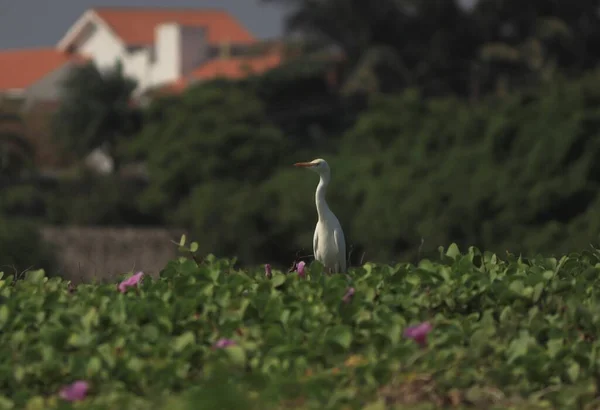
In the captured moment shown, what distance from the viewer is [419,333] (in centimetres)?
821

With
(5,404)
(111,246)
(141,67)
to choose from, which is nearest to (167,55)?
(141,67)

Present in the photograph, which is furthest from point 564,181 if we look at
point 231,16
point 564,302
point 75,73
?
point 231,16

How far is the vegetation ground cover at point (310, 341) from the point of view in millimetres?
7816

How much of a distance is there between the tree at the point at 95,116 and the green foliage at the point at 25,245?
72.3 feet

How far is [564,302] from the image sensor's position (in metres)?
9.22

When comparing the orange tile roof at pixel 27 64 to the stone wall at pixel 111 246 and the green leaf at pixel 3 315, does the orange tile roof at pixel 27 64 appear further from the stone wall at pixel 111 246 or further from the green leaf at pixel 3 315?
the green leaf at pixel 3 315

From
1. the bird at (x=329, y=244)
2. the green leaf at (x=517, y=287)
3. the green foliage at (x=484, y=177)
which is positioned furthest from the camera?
the green foliage at (x=484, y=177)

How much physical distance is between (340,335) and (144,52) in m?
96.2

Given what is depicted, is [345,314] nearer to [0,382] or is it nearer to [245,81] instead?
[0,382]

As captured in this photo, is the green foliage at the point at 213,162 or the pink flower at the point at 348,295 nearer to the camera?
the pink flower at the point at 348,295

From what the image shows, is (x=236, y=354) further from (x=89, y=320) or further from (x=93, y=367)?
(x=89, y=320)

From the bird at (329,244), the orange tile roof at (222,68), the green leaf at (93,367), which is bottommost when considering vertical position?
the orange tile roof at (222,68)

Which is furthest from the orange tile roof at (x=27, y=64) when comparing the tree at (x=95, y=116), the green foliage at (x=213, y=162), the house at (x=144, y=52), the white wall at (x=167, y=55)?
the green foliage at (x=213, y=162)

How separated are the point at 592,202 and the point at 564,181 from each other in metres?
1.11
